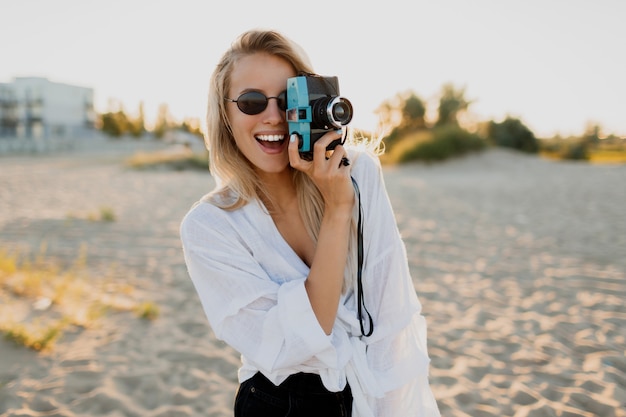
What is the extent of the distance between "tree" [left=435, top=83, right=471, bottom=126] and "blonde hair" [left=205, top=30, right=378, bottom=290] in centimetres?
2809

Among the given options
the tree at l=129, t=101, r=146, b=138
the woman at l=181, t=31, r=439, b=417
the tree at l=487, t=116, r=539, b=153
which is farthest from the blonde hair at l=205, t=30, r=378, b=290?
the tree at l=129, t=101, r=146, b=138

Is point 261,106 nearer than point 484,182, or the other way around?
point 261,106

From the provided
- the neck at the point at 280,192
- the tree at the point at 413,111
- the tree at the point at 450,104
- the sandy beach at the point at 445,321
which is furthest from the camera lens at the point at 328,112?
the tree at the point at 413,111

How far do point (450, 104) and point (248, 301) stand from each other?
1170 inches

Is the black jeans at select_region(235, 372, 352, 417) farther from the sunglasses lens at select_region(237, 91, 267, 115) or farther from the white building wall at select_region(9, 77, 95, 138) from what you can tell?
the white building wall at select_region(9, 77, 95, 138)

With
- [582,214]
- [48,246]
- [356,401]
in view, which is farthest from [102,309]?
[582,214]

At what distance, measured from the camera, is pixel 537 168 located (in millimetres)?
16875

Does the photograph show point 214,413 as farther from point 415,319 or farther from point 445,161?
point 445,161

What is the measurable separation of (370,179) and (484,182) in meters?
13.1

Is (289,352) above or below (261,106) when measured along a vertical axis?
below

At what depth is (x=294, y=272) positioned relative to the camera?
4.11ft

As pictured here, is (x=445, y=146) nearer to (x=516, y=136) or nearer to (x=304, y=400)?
(x=516, y=136)

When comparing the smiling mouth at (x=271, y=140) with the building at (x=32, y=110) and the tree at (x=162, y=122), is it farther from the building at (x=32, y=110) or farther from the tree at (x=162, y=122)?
the building at (x=32, y=110)

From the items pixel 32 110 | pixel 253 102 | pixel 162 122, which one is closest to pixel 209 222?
pixel 253 102
